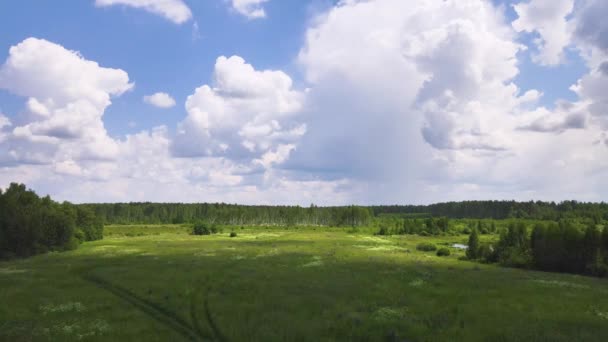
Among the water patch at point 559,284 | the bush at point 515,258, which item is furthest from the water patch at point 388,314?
the bush at point 515,258

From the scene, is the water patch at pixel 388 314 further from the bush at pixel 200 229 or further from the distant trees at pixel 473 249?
the bush at pixel 200 229

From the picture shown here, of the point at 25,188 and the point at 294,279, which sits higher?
the point at 25,188

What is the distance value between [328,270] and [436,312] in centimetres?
2142

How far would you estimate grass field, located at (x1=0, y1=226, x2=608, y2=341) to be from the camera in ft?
79.6

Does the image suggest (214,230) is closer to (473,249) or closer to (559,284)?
(473,249)

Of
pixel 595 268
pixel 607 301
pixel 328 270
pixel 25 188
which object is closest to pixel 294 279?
pixel 328 270

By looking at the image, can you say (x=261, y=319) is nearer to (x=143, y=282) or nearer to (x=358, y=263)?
(x=143, y=282)

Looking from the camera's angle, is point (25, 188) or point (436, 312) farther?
point (25, 188)

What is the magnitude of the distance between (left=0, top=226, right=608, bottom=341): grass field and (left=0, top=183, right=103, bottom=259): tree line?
103 ft

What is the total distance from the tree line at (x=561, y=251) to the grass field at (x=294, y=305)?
18.6 metres

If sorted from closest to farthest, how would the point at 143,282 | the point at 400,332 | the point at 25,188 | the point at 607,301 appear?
the point at 400,332
the point at 607,301
the point at 143,282
the point at 25,188

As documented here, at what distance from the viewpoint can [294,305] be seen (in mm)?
30797

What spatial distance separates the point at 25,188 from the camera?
86500 millimetres

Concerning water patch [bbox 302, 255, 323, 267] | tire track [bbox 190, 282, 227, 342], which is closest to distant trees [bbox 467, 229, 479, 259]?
water patch [bbox 302, 255, 323, 267]
